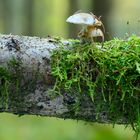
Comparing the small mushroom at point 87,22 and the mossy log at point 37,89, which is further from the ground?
the small mushroom at point 87,22

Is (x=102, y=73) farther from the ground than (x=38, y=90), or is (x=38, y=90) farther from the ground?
(x=102, y=73)

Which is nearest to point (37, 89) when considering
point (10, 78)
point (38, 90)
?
point (38, 90)

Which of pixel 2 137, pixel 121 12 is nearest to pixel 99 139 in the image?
pixel 2 137

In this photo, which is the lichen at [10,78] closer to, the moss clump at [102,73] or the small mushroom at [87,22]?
the moss clump at [102,73]

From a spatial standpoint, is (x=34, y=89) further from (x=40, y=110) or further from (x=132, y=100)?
(x=132, y=100)

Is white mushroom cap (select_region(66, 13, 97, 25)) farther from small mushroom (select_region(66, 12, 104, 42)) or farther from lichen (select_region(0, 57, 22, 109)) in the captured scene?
lichen (select_region(0, 57, 22, 109))

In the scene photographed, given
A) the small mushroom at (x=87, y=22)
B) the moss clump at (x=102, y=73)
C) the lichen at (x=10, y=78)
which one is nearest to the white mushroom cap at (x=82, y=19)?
the small mushroom at (x=87, y=22)

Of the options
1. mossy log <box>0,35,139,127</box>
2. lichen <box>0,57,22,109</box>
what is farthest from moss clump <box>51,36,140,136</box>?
lichen <box>0,57,22,109</box>

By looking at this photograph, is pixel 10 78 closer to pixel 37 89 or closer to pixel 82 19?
pixel 37 89
